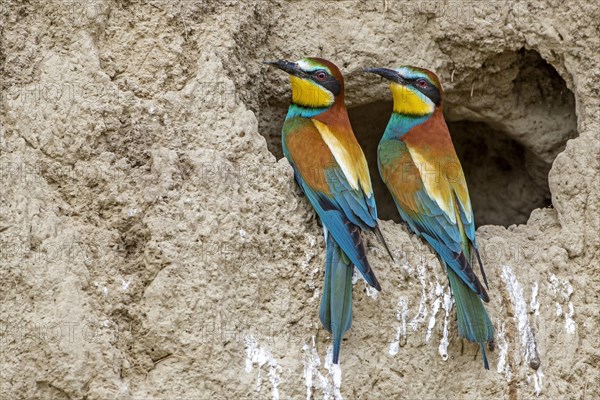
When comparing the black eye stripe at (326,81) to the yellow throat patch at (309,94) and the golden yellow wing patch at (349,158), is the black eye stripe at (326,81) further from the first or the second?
the golden yellow wing patch at (349,158)

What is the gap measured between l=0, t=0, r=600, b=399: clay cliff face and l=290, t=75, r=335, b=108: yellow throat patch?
14 centimetres

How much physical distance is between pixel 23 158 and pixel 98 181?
23 cm

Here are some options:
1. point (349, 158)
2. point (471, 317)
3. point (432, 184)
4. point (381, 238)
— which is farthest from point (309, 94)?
point (471, 317)

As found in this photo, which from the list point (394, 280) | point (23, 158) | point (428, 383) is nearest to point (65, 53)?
point (23, 158)

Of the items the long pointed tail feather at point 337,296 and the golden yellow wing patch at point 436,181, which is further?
the golden yellow wing patch at point 436,181

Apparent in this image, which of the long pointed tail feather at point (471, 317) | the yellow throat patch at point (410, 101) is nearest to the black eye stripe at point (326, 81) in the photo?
the yellow throat patch at point (410, 101)

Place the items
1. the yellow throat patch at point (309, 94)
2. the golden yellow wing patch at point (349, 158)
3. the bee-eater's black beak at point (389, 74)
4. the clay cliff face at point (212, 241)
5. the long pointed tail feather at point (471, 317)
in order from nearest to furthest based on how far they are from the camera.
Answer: the clay cliff face at point (212, 241), the long pointed tail feather at point (471, 317), the golden yellow wing patch at point (349, 158), the yellow throat patch at point (309, 94), the bee-eater's black beak at point (389, 74)

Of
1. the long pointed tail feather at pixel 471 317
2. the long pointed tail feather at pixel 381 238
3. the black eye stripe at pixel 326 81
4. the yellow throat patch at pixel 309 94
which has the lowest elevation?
the long pointed tail feather at pixel 471 317

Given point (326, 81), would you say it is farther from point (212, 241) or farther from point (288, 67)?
point (212, 241)

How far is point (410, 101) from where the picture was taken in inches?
148

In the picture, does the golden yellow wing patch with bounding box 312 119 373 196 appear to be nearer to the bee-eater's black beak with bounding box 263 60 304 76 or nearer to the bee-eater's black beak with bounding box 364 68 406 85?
the bee-eater's black beak with bounding box 263 60 304 76

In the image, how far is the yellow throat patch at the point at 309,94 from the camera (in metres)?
3.61

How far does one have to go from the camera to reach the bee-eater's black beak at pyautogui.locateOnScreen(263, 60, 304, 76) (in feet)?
11.8

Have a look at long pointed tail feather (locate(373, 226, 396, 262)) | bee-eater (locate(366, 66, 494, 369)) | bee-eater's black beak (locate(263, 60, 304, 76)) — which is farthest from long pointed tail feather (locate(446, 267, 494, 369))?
bee-eater's black beak (locate(263, 60, 304, 76))
